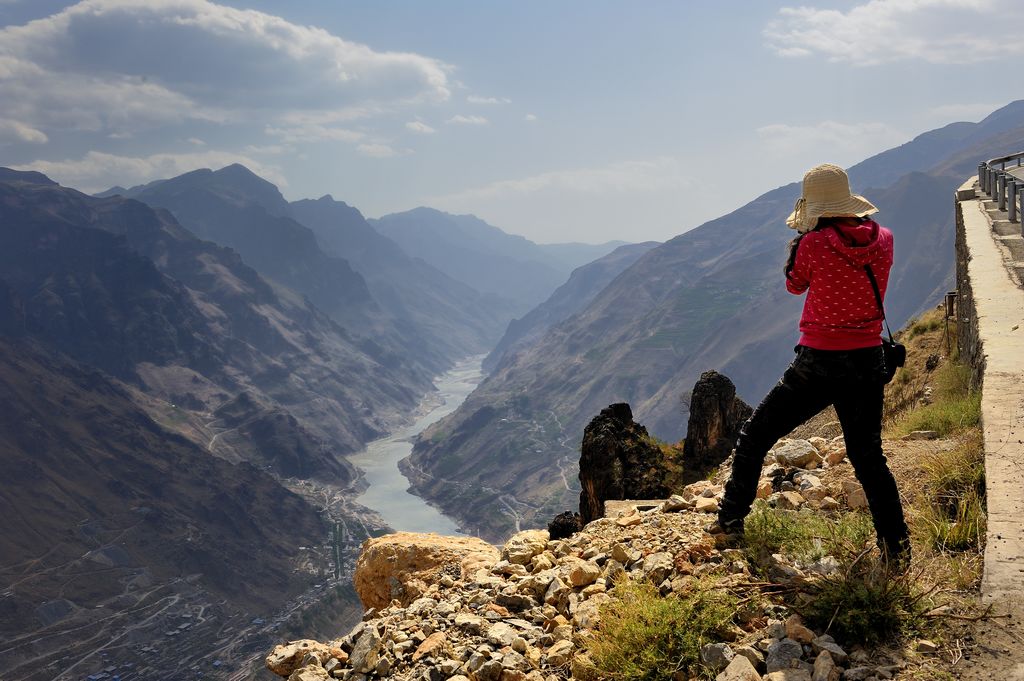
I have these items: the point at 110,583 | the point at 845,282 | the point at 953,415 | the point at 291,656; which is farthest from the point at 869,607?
the point at 110,583

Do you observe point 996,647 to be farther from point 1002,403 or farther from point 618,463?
point 618,463

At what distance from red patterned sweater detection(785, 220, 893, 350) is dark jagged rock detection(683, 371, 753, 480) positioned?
20.5m

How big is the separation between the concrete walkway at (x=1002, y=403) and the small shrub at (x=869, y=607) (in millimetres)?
502

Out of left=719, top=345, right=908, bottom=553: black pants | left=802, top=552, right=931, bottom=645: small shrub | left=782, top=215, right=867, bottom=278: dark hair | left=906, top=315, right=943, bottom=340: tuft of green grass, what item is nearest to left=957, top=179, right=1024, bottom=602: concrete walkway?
left=802, top=552, right=931, bottom=645: small shrub

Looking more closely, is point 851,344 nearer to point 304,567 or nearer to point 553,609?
point 553,609

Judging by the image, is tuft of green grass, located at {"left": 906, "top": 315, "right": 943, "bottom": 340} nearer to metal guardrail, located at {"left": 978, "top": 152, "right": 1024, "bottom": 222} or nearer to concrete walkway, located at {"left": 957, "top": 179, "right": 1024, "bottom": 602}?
metal guardrail, located at {"left": 978, "top": 152, "right": 1024, "bottom": 222}

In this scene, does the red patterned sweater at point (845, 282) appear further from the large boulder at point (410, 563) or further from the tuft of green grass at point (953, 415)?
the large boulder at point (410, 563)

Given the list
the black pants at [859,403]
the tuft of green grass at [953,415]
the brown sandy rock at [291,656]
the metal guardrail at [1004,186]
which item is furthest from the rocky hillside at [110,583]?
the black pants at [859,403]

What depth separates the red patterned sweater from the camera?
6.30m

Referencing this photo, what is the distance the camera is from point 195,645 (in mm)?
153875

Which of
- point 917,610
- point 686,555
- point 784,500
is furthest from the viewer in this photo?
point 784,500

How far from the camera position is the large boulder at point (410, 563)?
9.85 meters

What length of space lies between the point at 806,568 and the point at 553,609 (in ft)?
7.76

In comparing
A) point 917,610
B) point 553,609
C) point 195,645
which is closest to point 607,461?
point 553,609
